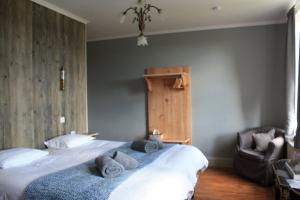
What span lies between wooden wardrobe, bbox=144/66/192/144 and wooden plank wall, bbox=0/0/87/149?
1449 millimetres

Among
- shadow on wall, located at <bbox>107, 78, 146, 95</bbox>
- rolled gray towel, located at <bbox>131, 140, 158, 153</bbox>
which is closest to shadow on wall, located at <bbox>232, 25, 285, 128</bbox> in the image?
shadow on wall, located at <bbox>107, 78, 146, 95</bbox>

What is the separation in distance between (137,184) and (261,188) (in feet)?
8.61

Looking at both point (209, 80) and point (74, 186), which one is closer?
point (74, 186)

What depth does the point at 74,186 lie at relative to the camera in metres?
2.06

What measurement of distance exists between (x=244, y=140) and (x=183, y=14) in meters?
2.32

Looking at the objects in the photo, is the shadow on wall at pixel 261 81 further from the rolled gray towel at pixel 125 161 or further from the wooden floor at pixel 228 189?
the rolled gray towel at pixel 125 161

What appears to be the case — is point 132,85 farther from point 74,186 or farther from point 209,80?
point 74,186

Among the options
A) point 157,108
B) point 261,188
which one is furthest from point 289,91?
point 157,108

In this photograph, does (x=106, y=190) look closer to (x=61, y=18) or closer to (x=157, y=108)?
(x=61, y=18)

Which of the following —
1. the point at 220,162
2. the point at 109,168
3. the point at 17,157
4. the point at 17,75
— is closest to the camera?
the point at 109,168

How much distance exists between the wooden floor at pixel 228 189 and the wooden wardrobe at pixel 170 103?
3.17ft

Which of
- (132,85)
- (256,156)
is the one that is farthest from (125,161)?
(132,85)

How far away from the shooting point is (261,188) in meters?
3.92

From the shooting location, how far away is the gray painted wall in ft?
15.6
